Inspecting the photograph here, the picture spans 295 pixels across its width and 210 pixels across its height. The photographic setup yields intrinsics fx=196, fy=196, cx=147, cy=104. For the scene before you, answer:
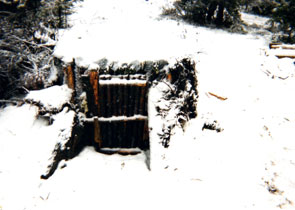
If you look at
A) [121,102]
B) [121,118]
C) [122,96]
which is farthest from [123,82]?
[121,118]

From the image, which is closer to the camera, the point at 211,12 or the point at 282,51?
the point at 282,51

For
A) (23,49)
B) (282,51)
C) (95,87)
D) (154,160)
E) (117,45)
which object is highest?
(282,51)

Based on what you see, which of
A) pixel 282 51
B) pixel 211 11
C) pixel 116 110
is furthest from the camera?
pixel 211 11

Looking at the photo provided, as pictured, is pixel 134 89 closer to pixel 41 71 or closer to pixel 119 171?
pixel 119 171

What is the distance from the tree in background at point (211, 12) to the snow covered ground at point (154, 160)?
6.32 metres

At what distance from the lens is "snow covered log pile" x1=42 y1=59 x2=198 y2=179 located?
120 inches

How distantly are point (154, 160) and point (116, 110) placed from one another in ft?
3.47

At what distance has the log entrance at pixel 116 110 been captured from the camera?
308 cm

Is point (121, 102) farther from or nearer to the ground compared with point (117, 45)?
nearer to the ground

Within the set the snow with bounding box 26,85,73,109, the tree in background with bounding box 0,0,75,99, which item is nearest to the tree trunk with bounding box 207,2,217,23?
the tree in background with bounding box 0,0,75,99

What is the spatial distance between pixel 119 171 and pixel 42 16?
455 cm

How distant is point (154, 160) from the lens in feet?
9.43

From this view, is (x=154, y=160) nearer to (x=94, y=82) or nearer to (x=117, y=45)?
(x=94, y=82)

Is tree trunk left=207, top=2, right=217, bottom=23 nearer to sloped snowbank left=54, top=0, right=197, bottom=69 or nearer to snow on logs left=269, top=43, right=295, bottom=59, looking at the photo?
snow on logs left=269, top=43, right=295, bottom=59
